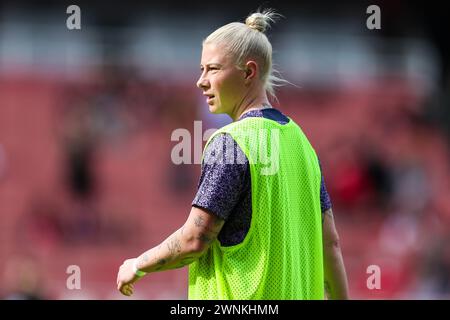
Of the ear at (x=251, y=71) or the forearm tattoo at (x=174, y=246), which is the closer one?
the forearm tattoo at (x=174, y=246)

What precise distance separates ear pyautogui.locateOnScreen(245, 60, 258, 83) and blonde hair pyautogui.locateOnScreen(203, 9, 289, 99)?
0.02m

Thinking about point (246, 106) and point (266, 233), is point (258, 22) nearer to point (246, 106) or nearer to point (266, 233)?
point (246, 106)

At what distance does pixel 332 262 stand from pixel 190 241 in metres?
0.71

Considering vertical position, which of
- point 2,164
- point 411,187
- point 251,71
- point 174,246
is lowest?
point 411,187

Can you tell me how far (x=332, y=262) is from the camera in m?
3.55

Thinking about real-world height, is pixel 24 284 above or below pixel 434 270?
above

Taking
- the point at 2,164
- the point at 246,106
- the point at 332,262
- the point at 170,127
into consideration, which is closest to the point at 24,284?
the point at 2,164

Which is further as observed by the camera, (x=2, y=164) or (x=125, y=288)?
(x=2, y=164)

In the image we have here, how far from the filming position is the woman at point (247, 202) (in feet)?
10.2

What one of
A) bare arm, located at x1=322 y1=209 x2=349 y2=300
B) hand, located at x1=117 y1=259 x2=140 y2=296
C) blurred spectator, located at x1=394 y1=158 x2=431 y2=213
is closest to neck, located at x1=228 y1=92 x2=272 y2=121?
bare arm, located at x1=322 y1=209 x2=349 y2=300

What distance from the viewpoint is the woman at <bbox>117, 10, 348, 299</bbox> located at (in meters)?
3.10

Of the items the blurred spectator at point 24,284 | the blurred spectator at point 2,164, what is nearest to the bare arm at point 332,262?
the blurred spectator at point 24,284

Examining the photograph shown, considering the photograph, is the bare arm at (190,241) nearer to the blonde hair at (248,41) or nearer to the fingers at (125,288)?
the fingers at (125,288)

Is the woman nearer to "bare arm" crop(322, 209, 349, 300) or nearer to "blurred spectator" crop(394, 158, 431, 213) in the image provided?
"bare arm" crop(322, 209, 349, 300)
